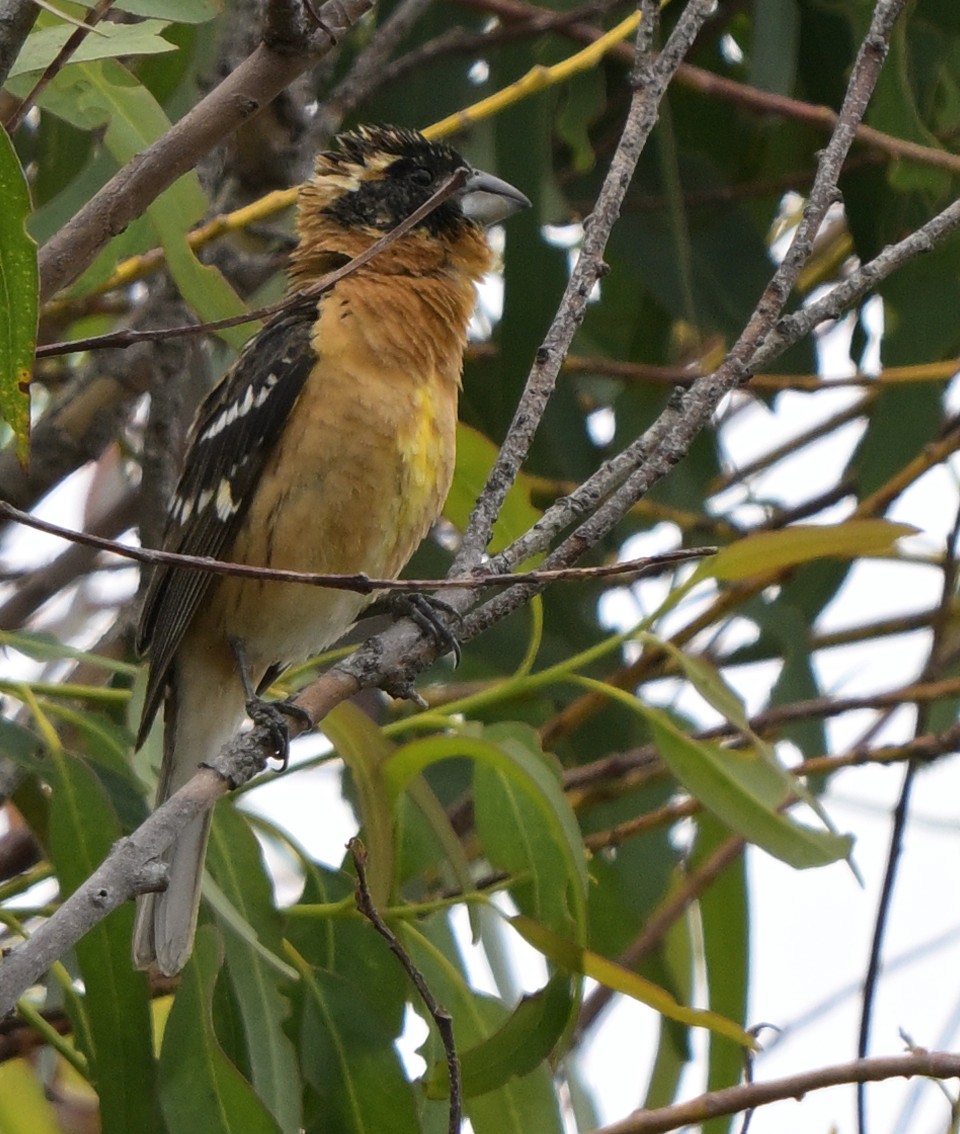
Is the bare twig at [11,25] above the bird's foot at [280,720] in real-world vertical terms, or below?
above

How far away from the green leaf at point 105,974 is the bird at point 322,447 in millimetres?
287

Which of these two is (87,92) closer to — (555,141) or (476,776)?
(476,776)

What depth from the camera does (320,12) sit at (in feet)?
5.60

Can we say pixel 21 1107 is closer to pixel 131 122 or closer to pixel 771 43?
pixel 131 122

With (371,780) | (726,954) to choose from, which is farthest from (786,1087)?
(726,954)

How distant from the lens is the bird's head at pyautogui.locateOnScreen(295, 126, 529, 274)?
10.2ft

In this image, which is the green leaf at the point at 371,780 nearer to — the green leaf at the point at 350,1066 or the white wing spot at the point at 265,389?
the green leaf at the point at 350,1066

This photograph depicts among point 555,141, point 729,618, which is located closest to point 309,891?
point 729,618

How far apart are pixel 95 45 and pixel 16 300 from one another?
52cm

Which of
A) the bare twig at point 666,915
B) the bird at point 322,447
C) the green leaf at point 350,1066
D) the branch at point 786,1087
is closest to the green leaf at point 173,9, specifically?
the bird at point 322,447

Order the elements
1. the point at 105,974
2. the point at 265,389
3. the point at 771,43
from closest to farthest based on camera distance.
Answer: the point at 105,974 < the point at 265,389 < the point at 771,43

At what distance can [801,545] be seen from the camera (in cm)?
217

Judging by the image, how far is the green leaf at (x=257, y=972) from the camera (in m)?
2.18

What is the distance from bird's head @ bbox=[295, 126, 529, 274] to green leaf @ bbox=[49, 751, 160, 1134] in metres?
1.37
